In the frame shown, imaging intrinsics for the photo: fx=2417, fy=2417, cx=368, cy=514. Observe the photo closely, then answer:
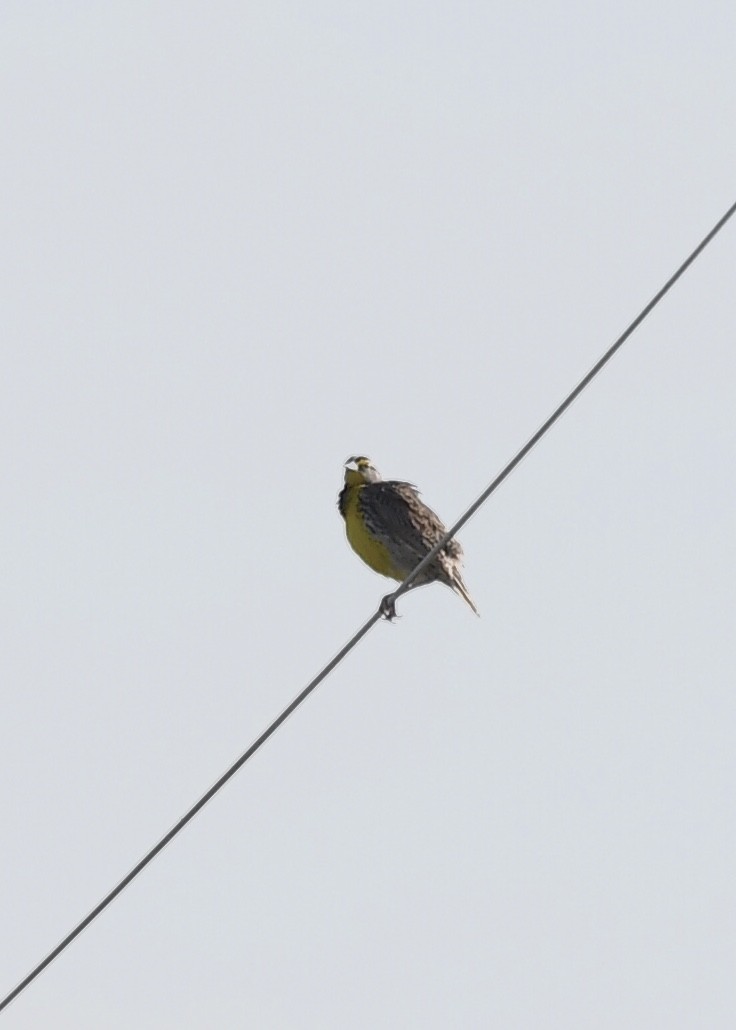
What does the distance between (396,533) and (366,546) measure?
0.88 feet

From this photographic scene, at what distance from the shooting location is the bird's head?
20.2 m

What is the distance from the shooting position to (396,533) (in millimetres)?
19141

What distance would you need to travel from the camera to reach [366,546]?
756 inches

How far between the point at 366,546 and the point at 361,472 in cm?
128

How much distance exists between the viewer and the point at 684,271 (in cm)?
1020

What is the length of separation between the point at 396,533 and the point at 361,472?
132cm

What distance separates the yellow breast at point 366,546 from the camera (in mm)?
19062

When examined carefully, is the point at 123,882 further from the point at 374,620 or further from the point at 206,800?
Result: the point at 374,620

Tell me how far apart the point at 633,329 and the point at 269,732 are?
2.34 m

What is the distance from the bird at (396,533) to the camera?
18.9m

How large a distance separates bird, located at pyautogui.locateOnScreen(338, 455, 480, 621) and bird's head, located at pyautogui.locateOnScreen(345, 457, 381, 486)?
0.24m

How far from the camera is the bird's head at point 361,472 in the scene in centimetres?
2025

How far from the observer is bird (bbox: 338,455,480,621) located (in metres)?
18.9

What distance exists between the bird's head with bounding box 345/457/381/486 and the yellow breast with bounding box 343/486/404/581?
568 mm
